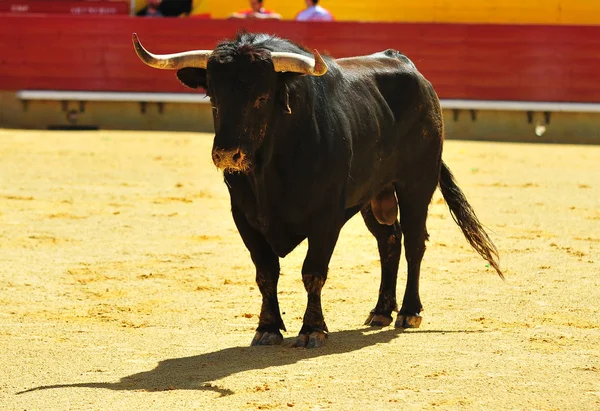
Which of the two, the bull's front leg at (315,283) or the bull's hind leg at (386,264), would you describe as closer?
the bull's front leg at (315,283)

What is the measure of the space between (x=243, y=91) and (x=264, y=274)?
2.63 feet

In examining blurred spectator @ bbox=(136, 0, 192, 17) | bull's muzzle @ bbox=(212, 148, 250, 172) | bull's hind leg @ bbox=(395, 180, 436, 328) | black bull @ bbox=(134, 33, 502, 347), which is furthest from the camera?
blurred spectator @ bbox=(136, 0, 192, 17)

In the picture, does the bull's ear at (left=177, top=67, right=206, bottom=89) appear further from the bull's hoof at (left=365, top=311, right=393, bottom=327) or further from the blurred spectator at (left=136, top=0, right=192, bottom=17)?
the blurred spectator at (left=136, top=0, right=192, bottom=17)

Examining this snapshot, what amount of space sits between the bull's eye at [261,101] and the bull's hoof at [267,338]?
0.87 metres

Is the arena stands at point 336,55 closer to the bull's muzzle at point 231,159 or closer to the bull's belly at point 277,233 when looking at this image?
the bull's belly at point 277,233

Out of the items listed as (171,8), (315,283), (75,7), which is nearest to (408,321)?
(315,283)

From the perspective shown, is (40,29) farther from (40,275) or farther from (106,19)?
(40,275)

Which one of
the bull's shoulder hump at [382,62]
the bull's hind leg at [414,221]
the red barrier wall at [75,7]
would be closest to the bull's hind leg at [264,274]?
the bull's hind leg at [414,221]

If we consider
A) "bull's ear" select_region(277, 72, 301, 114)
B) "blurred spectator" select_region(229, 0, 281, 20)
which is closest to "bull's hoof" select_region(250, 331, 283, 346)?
"bull's ear" select_region(277, 72, 301, 114)

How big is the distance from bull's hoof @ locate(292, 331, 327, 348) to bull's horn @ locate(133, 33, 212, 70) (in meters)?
1.05

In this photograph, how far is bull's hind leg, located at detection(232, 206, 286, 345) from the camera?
175 inches

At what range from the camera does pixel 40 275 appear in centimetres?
583

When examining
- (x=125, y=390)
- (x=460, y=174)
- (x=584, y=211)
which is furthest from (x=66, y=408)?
(x=460, y=174)

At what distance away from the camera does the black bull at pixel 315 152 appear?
409 cm
